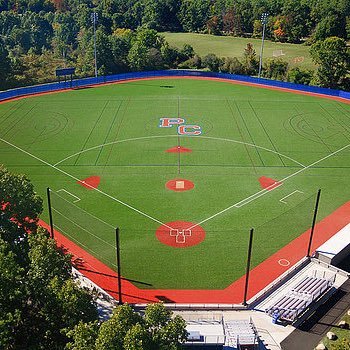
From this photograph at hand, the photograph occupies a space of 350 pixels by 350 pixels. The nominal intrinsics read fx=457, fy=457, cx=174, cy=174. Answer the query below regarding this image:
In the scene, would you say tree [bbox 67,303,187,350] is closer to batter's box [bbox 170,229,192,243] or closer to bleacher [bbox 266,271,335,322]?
bleacher [bbox 266,271,335,322]

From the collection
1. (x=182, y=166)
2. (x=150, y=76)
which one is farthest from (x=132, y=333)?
(x=150, y=76)

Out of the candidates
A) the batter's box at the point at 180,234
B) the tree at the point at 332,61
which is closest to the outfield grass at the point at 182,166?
the batter's box at the point at 180,234

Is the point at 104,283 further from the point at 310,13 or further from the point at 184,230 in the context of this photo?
the point at 310,13

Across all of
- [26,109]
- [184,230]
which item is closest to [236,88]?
[26,109]

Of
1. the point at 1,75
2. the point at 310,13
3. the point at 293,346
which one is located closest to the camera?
the point at 293,346

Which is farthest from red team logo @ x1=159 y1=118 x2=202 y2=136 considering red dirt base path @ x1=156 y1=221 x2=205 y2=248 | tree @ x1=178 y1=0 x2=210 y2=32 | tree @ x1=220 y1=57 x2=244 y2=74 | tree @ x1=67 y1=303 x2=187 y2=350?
tree @ x1=178 y1=0 x2=210 y2=32

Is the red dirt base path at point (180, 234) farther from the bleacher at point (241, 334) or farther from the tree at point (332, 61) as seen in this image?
the tree at point (332, 61)
